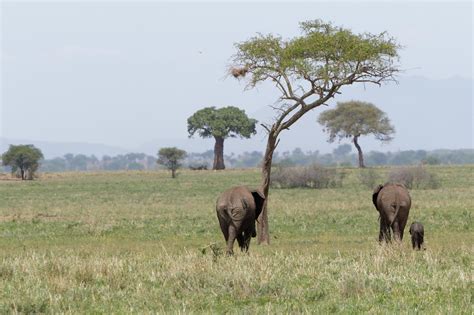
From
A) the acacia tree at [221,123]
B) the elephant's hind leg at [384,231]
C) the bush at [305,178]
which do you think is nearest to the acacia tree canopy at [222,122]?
the acacia tree at [221,123]

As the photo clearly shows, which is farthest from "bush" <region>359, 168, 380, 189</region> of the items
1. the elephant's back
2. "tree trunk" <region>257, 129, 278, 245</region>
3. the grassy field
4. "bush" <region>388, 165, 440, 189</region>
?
Result: the elephant's back

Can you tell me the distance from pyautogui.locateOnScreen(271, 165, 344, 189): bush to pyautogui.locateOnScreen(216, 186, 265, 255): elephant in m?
48.3

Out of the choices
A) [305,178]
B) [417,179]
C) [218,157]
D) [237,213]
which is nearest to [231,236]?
[237,213]

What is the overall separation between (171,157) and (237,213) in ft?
234

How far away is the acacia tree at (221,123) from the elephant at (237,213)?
89.4m

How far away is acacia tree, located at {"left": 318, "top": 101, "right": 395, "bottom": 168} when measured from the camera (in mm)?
107637

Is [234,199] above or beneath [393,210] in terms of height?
above

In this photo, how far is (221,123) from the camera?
110 m

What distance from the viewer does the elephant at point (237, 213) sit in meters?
17.9

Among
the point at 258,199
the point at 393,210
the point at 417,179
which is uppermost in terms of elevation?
the point at 417,179

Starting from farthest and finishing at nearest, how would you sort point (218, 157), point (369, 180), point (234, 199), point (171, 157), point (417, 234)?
point (218, 157)
point (171, 157)
point (369, 180)
point (417, 234)
point (234, 199)

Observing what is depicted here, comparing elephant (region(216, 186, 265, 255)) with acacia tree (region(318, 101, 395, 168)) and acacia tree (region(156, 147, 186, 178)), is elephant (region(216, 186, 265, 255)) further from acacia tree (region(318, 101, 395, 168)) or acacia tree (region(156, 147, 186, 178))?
acacia tree (region(318, 101, 395, 168))

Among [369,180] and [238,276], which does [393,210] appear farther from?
[369,180]

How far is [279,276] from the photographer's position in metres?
13.3
